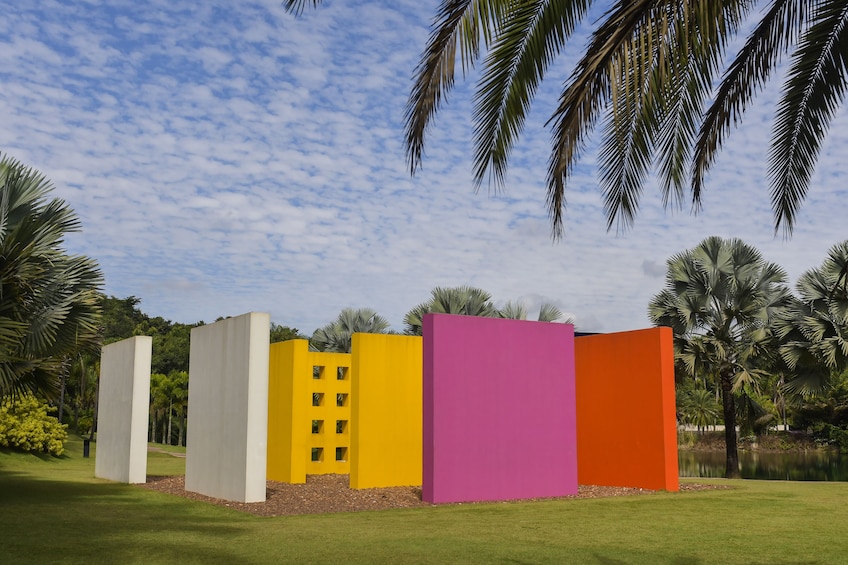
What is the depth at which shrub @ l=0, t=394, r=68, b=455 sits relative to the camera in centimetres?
2166

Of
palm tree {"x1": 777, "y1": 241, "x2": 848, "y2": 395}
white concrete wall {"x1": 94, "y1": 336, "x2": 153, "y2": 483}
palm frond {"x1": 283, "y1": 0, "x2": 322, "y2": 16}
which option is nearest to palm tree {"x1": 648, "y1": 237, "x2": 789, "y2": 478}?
palm tree {"x1": 777, "y1": 241, "x2": 848, "y2": 395}

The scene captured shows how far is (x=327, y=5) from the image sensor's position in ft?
17.4

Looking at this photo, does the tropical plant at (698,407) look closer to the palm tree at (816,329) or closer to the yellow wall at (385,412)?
the palm tree at (816,329)

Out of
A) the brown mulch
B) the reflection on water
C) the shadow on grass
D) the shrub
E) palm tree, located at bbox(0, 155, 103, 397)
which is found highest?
palm tree, located at bbox(0, 155, 103, 397)

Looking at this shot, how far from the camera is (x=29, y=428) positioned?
21.9 metres

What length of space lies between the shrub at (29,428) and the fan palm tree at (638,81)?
1958 cm

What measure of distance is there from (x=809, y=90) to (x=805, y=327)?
1604 cm

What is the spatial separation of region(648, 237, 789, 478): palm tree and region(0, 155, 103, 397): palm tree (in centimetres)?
1512

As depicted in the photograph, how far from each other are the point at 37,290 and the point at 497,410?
802cm

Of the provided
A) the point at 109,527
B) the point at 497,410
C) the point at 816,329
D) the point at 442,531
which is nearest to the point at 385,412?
the point at 497,410

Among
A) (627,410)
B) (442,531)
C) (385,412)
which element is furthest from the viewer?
(385,412)

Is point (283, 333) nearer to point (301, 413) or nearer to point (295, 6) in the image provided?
point (301, 413)

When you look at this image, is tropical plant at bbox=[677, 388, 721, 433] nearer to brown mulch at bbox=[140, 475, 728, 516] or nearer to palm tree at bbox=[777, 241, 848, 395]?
palm tree at bbox=[777, 241, 848, 395]

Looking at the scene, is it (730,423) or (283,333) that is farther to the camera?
(283,333)
